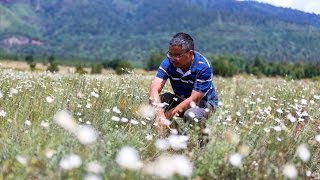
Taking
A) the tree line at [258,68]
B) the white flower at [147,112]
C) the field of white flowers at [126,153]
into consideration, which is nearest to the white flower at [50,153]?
the field of white flowers at [126,153]

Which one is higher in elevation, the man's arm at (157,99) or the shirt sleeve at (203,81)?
the shirt sleeve at (203,81)

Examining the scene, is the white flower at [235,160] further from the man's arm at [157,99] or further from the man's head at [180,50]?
the man's head at [180,50]

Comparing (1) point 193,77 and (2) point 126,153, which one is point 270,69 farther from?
(2) point 126,153

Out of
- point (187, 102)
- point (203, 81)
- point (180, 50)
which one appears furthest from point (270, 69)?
point (180, 50)

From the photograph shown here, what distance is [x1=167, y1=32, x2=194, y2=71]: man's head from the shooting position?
232 inches

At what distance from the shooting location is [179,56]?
5996 mm

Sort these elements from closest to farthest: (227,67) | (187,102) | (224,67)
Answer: (187,102)
(224,67)
(227,67)

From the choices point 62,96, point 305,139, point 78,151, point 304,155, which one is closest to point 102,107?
point 62,96

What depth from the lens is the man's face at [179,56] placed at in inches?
234

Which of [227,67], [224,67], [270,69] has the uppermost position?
[224,67]

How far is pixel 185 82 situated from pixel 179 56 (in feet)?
2.09

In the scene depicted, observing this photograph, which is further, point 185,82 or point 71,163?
point 185,82

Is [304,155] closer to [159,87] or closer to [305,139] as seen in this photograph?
[305,139]

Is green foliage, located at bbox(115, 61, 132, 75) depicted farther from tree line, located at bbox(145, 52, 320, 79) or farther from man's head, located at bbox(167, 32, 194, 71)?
tree line, located at bbox(145, 52, 320, 79)
